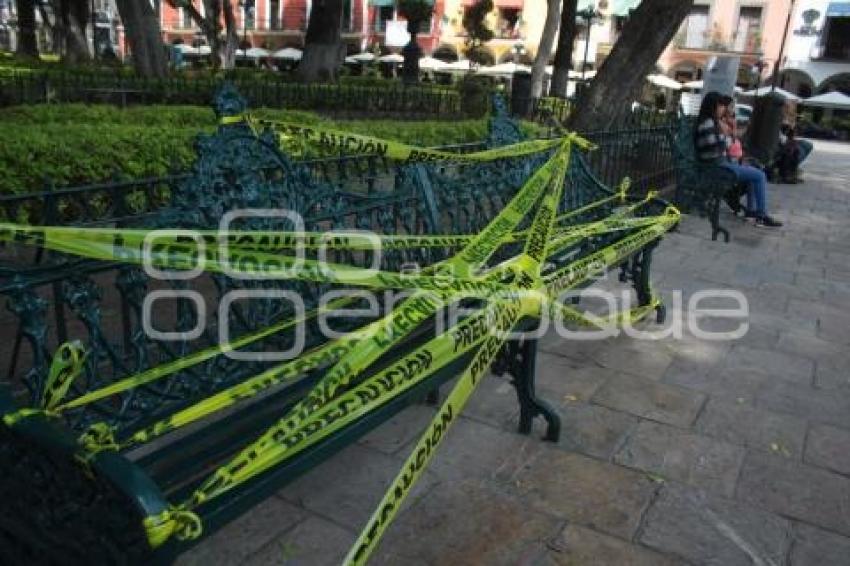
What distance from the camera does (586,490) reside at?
3.10m

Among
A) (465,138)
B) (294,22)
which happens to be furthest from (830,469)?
(294,22)

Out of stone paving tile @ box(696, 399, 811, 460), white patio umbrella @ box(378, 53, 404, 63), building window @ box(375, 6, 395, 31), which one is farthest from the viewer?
building window @ box(375, 6, 395, 31)

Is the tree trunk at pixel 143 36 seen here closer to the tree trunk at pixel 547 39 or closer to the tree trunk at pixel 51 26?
the tree trunk at pixel 547 39

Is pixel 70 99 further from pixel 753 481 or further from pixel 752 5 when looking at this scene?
pixel 752 5

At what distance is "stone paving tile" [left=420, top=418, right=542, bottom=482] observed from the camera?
319 cm

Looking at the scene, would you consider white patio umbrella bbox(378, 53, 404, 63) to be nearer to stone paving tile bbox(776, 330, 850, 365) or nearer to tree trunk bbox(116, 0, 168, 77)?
tree trunk bbox(116, 0, 168, 77)

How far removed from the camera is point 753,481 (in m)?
3.25

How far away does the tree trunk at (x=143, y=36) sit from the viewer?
14.4 metres

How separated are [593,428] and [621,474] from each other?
423mm

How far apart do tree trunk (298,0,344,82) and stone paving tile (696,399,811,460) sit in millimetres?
16793

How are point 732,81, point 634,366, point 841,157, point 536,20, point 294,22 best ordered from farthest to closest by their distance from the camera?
point 294,22 < point 536,20 < point 841,157 < point 732,81 < point 634,366

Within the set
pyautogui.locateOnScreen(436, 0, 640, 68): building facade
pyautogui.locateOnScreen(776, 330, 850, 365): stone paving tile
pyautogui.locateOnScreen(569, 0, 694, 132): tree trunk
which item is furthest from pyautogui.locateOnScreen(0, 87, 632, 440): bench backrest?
pyautogui.locateOnScreen(436, 0, 640, 68): building facade

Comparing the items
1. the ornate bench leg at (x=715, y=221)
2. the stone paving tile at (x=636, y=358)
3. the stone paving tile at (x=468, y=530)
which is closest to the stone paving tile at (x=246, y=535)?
the stone paving tile at (x=468, y=530)

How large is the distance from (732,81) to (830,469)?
1394 centimetres
